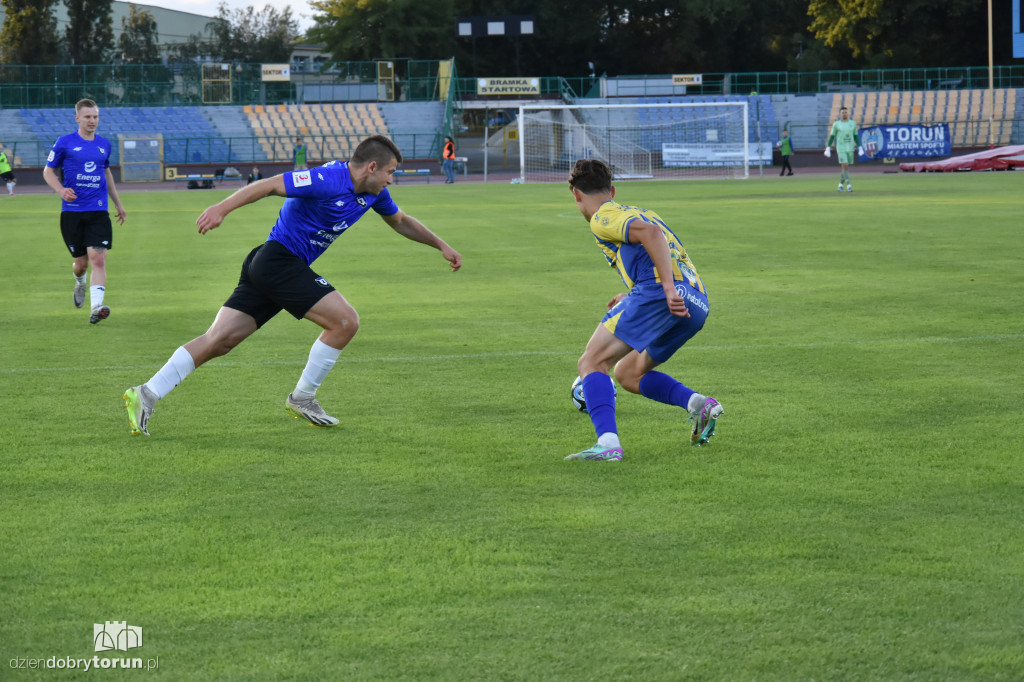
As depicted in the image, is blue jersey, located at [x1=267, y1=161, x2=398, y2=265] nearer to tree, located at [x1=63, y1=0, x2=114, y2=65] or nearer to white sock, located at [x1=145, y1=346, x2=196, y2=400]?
white sock, located at [x1=145, y1=346, x2=196, y2=400]

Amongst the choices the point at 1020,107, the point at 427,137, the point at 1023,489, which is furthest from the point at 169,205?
the point at 1020,107

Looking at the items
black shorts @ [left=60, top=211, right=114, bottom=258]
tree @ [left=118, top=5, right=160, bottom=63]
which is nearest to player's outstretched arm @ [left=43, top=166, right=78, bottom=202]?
black shorts @ [left=60, top=211, right=114, bottom=258]

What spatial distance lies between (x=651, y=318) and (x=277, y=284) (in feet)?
7.01

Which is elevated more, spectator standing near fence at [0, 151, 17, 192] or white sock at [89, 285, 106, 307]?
spectator standing near fence at [0, 151, 17, 192]

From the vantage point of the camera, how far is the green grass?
374 cm

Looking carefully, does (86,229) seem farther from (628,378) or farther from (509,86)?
(509,86)

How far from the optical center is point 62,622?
12.9 feet

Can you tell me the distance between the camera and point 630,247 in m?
6.22

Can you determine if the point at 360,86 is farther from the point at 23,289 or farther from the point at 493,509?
the point at 493,509

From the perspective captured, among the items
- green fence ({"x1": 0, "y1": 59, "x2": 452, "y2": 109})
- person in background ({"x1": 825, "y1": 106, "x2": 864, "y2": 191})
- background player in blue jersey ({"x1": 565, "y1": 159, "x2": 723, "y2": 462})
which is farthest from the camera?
green fence ({"x1": 0, "y1": 59, "x2": 452, "y2": 109})

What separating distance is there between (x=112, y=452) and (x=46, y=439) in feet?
1.84

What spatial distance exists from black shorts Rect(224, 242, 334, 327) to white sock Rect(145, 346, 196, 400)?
0.39 metres

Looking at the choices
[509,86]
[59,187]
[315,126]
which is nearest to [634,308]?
[59,187]

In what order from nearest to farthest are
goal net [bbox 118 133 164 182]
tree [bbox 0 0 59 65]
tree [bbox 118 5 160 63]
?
1. goal net [bbox 118 133 164 182]
2. tree [bbox 0 0 59 65]
3. tree [bbox 118 5 160 63]
